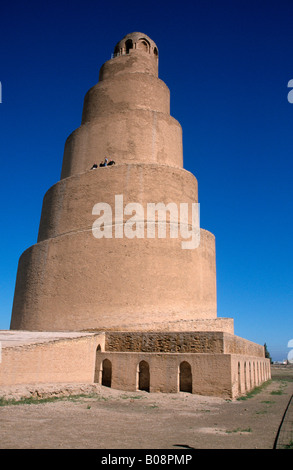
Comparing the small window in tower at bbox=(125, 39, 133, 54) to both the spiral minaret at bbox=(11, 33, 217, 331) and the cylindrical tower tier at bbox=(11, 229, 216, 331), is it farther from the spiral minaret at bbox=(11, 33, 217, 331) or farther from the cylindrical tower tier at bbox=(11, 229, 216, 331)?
the cylindrical tower tier at bbox=(11, 229, 216, 331)

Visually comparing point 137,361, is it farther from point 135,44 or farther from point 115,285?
point 135,44

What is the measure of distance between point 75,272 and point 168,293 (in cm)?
354

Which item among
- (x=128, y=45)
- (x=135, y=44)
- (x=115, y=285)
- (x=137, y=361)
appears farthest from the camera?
(x=128, y=45)

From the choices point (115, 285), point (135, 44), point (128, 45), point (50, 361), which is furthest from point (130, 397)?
point (128, 45)

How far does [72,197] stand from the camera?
647 inches

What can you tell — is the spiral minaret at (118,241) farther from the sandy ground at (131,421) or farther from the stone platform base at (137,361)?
the sandy ground at (131,421)

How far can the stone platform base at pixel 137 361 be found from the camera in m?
9.48

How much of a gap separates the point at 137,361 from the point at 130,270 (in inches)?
148

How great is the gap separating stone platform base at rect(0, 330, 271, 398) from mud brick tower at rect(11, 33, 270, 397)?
0.10 feet

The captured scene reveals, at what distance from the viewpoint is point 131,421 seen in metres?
6.88

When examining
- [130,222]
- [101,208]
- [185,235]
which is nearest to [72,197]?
[101,208]

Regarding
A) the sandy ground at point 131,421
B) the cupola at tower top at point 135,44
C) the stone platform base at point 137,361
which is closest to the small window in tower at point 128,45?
the cupola at tower top at point 135,44
